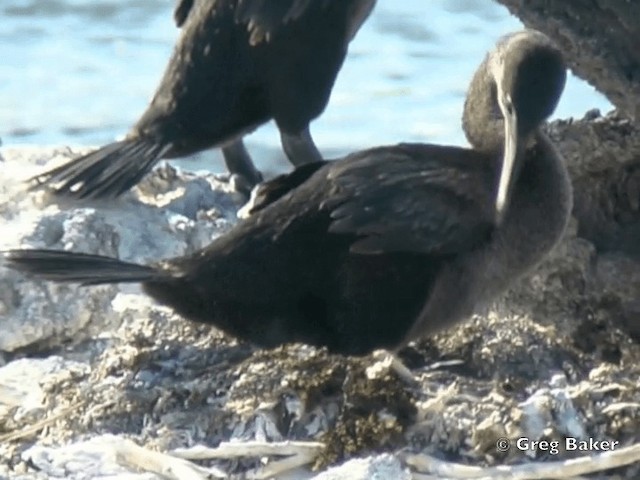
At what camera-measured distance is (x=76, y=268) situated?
16.4 ft

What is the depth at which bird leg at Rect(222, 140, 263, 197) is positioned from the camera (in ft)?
20.8

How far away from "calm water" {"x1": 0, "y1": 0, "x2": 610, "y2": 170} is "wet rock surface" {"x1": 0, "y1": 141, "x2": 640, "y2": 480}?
12.7ft

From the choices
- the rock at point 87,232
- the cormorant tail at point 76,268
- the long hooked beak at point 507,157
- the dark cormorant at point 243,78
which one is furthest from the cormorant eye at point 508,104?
the dark cormorant at point 243,78

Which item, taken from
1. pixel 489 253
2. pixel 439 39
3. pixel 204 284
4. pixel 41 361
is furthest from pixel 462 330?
pixel 439 39

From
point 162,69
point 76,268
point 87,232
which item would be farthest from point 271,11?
point 162,69

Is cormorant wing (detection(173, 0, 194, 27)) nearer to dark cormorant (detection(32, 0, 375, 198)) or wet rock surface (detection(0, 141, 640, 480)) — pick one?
dark cormorant (detection(32, 0, 375, 198))

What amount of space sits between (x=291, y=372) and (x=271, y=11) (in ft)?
5.60

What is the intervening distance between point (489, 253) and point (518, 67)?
0.44m

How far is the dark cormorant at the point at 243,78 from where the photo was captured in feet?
20.6

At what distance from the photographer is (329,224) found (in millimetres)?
4969

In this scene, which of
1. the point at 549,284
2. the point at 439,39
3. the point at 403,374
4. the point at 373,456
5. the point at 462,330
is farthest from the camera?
the point at 439,39

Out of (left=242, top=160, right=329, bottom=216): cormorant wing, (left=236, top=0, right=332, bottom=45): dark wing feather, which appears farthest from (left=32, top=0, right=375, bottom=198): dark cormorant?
(left=242, top=160, right=329, bottom=216): cormorant wing

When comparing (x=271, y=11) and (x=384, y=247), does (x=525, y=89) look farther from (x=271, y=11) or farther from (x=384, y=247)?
(x=271, y=11)

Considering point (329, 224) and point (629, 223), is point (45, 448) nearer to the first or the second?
point (329, 224)
